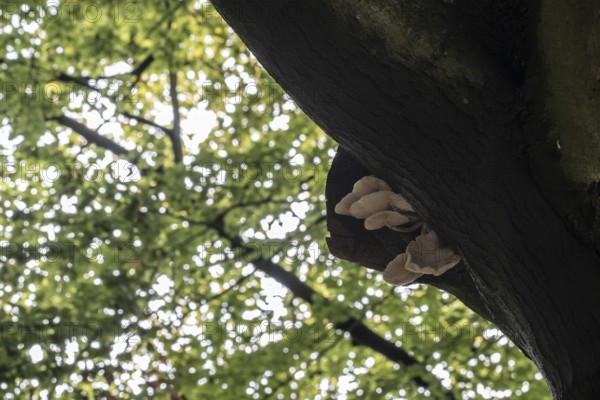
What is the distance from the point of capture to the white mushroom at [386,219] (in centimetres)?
260

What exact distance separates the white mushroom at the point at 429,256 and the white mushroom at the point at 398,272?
87 millimetres

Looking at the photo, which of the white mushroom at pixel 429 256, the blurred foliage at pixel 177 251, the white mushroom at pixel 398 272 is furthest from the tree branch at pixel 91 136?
the white mushroom at pixel 429 256

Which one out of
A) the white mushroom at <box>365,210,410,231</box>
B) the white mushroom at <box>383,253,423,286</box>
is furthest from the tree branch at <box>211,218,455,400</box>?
the white mushroom at <box>365,210,410,231</box>

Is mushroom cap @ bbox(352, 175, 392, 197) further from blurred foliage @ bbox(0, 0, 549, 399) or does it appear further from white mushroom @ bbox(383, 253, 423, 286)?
blurred foliage @ bbox(0, 0, 549, 399)

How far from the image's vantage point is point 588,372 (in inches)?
85.7

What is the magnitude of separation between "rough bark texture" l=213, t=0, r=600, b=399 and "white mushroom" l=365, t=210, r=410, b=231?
0.35 m

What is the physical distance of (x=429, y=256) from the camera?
2.52 metres

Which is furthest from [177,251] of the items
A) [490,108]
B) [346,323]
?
[490,108]

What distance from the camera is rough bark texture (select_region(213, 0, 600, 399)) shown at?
210 centimetres

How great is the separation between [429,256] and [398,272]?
0.22m

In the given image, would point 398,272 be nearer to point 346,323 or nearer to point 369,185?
point 369,185

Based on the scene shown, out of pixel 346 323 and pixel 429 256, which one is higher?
pixel 346 323

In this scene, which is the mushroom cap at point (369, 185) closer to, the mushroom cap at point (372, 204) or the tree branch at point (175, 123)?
the mushroom cap at point (372, 204)

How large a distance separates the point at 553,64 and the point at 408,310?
18.2ft
